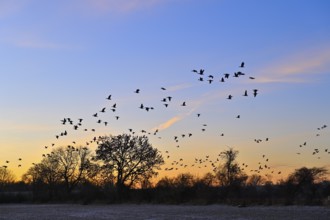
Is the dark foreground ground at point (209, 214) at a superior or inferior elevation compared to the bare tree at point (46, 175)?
inferior

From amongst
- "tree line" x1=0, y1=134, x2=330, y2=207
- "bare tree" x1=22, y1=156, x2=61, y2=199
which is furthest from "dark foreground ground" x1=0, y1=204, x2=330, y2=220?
"bare tree" x1=22, y1=156, x2=61, y2=199

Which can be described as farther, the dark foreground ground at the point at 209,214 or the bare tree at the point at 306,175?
the bare tree at the point at 306,175

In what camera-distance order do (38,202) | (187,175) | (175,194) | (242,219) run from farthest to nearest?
(38,202), (187,175), (175,194), (242,219)

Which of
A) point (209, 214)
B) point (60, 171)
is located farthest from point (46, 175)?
point (209, 214)

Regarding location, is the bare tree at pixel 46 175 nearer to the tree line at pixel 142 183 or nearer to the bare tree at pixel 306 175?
the tree line at pixel 142 183

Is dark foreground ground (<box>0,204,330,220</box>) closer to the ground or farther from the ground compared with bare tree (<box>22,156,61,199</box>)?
closer to the ground

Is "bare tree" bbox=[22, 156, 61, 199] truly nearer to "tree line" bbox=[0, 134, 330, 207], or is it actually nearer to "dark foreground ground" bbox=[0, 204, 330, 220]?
"tree line" bbox=[0, 134, 330, 207]

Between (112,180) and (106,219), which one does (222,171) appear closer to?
(112,180)

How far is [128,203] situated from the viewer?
70.9 meters

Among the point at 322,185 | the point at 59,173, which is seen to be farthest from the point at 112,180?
the point at 322,185

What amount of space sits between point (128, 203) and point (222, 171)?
2562cm

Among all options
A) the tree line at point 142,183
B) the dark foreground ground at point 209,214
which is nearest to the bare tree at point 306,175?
the tree line at point 142,183

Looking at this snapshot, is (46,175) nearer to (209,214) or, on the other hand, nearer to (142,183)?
(142,183)

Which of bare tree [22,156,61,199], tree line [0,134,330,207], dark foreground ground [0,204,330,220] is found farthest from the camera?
bare tree [22,156,61,199]
